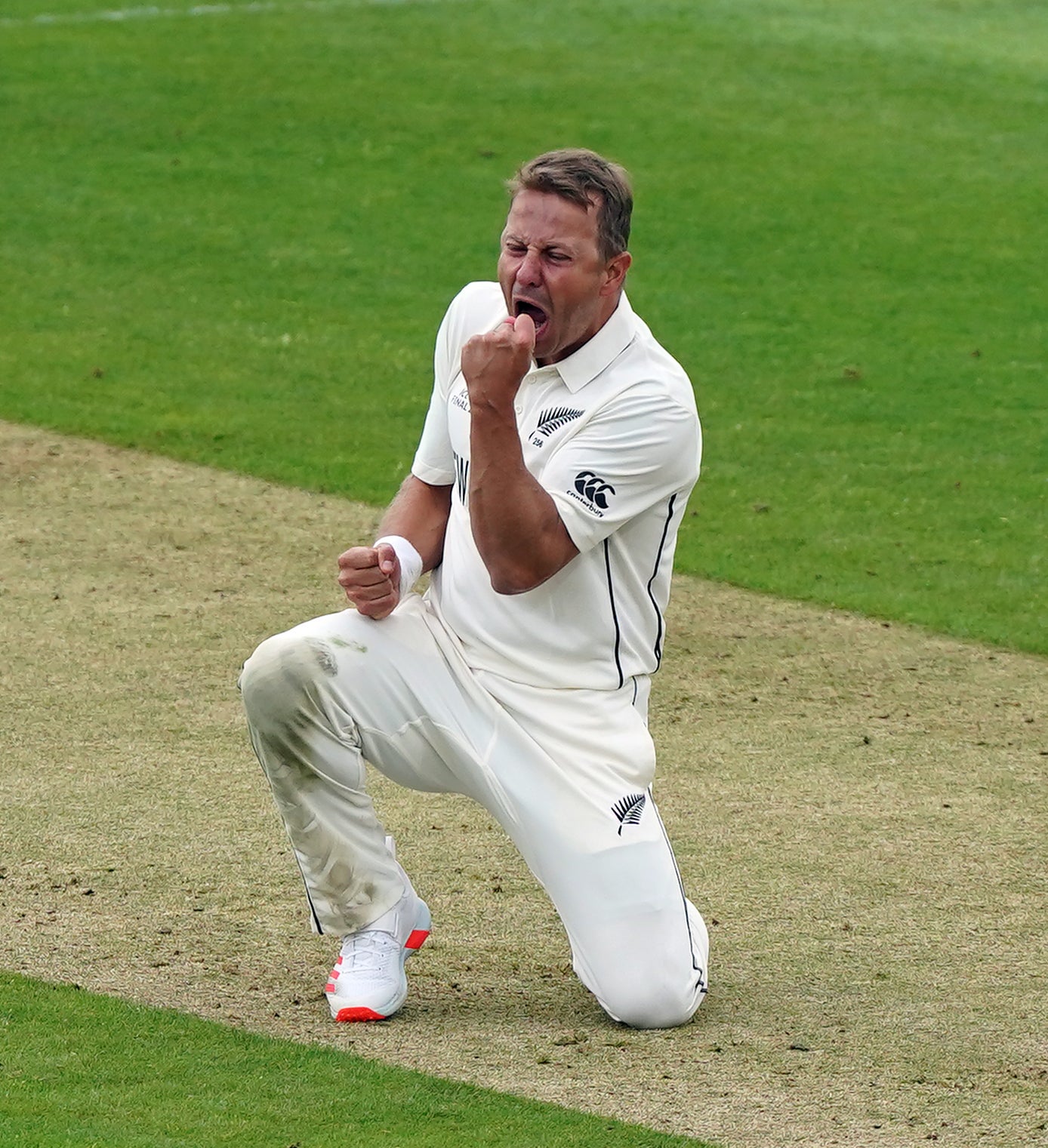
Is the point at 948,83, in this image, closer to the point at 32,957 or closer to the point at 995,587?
the point at 995,587

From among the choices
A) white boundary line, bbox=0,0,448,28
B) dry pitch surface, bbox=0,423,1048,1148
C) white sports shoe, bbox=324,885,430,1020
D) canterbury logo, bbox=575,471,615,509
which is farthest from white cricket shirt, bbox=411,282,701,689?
white boundary line, bbox=0,0,448,28

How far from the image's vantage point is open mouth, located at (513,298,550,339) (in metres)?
4.80

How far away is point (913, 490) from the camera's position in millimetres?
9875

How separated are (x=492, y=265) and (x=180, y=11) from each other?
756cm

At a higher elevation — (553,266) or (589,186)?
(589,186)

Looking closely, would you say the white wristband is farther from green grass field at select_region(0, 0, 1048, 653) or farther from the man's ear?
green grass field at select_region(0, 0, 1048, 653)

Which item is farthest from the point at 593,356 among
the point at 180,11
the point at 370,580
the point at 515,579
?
the point at 180,11

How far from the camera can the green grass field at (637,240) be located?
9.91 metres

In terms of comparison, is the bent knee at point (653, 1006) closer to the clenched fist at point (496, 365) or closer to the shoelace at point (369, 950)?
the shoelace at point (369, 950)

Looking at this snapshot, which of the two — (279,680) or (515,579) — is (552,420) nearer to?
(515,579)

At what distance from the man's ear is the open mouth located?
0.15m

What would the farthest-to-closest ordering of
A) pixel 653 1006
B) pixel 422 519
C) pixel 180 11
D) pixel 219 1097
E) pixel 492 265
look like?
pixel 180 11 → pixel 492 265 → pixel 422 519 → pixel 653 1006 → pixel 219 1097

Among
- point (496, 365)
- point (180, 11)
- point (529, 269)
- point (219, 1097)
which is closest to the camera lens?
point (219, 1097)

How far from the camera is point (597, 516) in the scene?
4.71 m
